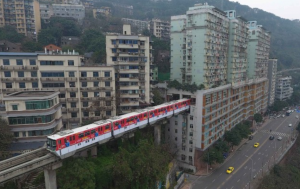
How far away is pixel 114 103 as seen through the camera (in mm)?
36656

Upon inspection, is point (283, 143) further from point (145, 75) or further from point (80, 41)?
point (80, 41)

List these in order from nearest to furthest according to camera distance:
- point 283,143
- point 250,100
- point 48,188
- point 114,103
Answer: point 48,188, point 114,103, point 283,143, point 250,100

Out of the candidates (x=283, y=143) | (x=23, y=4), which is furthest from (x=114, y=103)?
(x=23, y=4)

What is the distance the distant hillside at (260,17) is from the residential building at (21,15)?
5659 cm

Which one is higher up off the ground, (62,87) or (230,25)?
(230,25)

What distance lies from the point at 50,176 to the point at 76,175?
268 centimetres

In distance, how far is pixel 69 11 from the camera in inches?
3506

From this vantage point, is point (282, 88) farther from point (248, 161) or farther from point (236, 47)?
point (248, 161)

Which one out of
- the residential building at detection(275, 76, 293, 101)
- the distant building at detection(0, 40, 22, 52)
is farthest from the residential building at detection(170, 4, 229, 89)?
the residential building at detection(275, 76, 293, 101)

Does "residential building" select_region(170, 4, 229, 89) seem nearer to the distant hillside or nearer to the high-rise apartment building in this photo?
the high-rise apartment building

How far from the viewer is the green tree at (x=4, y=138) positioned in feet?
75.0

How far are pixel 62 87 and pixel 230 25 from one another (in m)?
37.8

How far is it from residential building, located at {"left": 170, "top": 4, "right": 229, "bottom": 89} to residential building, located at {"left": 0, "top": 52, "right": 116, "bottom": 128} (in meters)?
16.5

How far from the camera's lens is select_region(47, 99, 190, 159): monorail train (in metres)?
20.6
